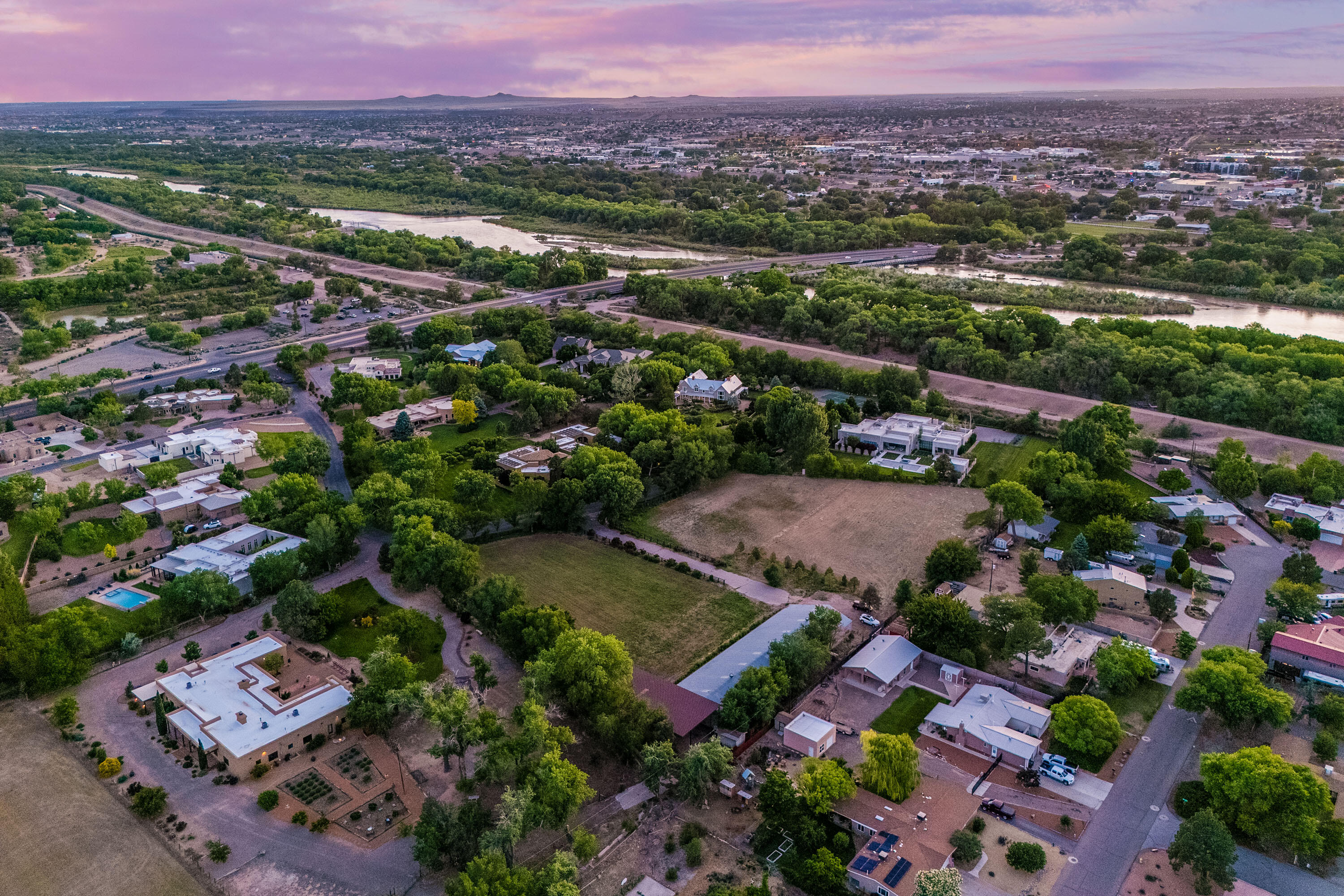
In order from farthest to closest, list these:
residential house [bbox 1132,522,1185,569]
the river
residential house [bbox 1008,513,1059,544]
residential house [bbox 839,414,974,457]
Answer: the river → residential house [bbox 839,414,974,457] → residential house [bbox 1008,513,1059,544] → residential house [bbox 1132,522,1185,569]

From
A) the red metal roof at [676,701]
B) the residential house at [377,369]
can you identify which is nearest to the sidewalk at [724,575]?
the red metal roof at [676,701]

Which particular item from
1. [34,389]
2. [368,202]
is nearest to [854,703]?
[34,389]

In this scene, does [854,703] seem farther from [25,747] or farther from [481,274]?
[481,274]

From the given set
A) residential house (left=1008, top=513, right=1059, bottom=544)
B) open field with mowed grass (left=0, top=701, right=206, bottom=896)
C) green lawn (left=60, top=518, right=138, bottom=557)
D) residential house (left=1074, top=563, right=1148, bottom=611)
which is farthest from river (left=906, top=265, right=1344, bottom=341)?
open field with mowed grass (left=0, top=701, right=206, bottom=896)

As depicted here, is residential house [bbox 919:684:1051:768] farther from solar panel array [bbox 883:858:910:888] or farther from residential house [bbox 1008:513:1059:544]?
residential house [bbox 1008:513:1059:544]

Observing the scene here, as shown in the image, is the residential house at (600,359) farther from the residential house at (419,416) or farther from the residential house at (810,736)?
the residential house at (810,736)

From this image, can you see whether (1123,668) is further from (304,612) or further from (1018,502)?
(304,612)
